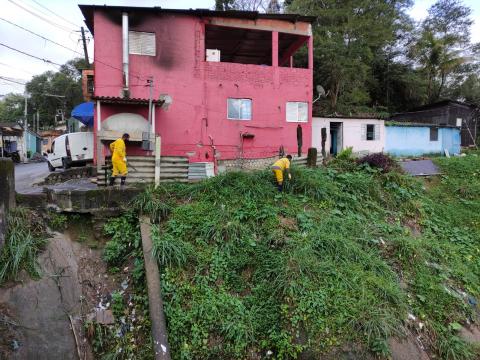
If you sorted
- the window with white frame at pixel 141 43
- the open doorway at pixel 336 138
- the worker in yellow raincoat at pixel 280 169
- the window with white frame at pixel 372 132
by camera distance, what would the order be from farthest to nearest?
the window with white frame at pixel 372 132 < the open doorway at pixel 336 138 < the window with white frame at pixel 141 43 < the worker in yellow raincoat at pixel 280 169

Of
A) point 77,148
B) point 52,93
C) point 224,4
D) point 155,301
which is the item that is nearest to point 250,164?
point 155,301

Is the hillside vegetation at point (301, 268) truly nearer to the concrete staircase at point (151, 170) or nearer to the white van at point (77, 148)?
the concrete staircase at point (151, 170)

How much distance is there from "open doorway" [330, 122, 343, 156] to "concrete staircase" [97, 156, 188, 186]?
13.0m

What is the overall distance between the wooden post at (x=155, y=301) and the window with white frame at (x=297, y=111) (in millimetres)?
10977

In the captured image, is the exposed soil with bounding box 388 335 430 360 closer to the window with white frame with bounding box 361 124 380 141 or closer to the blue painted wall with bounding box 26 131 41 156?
the window with white frame with bounding box 361 124 380 141

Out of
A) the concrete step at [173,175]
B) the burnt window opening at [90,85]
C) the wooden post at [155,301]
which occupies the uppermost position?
the burnt window opening at [90,85]

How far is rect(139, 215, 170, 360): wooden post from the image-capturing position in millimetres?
5504

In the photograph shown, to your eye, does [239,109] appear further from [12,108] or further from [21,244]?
[12,108]

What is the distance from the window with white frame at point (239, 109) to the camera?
1571 centimetres

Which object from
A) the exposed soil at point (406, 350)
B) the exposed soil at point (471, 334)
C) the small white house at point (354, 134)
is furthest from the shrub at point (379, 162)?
the small white house at point (354, 134)

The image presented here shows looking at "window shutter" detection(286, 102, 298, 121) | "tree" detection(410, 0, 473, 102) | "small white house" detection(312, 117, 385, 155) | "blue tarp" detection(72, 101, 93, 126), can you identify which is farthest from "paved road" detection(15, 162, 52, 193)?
"tree" detection(410, 0, 473, 102)

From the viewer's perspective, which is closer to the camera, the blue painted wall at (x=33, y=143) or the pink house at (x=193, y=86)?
the pink house at (x=193, y=86)

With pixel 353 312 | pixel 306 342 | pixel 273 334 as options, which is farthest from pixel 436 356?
pixel 273 334

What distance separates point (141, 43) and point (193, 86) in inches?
104
